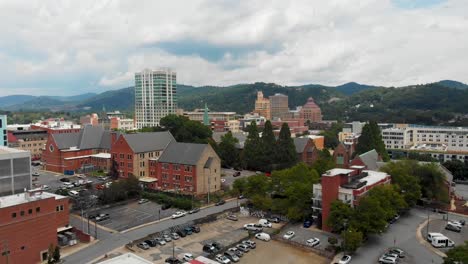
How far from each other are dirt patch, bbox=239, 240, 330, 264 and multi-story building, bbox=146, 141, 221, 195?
18668 mm

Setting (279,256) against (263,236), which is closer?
(279,256)

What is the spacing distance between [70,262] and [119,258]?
10.7 metres

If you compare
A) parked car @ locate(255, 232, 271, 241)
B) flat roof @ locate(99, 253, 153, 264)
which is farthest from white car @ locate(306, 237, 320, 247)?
flat roof @ locate(99, 253, 153, 264)

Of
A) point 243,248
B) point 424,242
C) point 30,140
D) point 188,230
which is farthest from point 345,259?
point 30,140

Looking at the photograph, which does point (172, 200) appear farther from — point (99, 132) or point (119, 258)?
point (99, 132)

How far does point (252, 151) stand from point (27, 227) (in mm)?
41218

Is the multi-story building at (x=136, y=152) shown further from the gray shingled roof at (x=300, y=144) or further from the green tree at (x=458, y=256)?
the green tree at (x=458, y=256)

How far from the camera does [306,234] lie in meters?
39.1

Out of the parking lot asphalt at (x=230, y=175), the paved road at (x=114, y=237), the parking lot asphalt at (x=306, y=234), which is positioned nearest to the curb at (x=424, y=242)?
the parking lot asphalt at (x=306, y=234)

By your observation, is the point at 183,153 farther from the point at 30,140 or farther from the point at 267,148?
the point at 30,140

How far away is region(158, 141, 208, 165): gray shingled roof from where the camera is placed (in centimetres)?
5412

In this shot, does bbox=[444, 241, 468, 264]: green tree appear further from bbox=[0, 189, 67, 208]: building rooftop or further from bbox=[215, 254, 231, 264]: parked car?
bbox=[0, 189, 67, 208]: building rooftop

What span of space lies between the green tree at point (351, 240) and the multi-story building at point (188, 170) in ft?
79.3

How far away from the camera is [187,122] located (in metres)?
79.2
